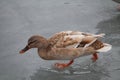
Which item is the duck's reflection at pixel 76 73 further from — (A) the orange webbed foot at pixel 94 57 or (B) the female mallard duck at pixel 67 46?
(B) the female mallard duck at pixel 67 46

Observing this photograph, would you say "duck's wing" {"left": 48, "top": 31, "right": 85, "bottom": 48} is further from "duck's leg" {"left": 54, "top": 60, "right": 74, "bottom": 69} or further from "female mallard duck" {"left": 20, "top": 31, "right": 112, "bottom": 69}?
"duck's leg" {"left": 54, "top": 60, "right": 74, "bottom": 69}

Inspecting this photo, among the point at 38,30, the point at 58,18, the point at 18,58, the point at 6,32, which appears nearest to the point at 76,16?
the point at 58,18

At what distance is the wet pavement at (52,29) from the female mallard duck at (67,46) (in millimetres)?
233

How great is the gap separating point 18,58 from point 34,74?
22.4 inches

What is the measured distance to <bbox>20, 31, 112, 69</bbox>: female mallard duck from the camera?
495 centimetres

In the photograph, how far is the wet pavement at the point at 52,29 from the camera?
5.05m

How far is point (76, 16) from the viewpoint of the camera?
691cm

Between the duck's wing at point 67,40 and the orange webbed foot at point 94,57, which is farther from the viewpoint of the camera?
the orange webbed foot at point 94,57

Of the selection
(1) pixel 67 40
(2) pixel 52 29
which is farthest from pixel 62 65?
(2) pixel 52 29

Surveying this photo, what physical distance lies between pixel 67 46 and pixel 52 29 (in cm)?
151

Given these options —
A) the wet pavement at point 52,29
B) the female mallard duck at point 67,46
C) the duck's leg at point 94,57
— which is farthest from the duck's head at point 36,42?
the duck's leg at point 94,57

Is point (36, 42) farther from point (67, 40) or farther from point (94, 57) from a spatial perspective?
point (94, 57)

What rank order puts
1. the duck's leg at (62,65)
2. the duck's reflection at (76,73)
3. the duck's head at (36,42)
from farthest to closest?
the duck's leg at (62,65) → the duck's head at (36,42) → the duck's reflection at (76,73)

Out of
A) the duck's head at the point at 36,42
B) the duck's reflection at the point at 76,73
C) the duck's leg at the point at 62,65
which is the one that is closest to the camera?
the duck's reflection at the point at 76,73
